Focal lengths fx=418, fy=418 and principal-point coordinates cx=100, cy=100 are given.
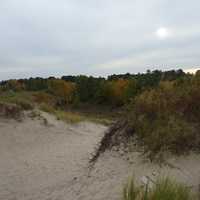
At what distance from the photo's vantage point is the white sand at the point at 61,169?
8.54 metres

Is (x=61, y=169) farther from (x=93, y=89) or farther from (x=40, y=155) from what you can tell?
(x=93, y=89)

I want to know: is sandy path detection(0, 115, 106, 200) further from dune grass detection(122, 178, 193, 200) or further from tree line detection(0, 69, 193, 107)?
tree line detection(0, 69, 193, 107)

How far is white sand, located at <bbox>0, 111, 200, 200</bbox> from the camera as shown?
854cm

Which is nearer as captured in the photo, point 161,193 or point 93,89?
point 161,193

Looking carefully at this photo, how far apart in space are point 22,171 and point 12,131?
5654 millimetres

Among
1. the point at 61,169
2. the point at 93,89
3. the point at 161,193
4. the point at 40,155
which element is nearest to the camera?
the point at 161,193

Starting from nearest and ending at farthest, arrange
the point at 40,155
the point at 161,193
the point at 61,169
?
the point at 161,193, the point at 61,169, the point at 40,155

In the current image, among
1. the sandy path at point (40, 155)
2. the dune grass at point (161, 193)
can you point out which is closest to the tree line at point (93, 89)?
the sandy path at point (40, 155)

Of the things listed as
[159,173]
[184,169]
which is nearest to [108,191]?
[159,173]

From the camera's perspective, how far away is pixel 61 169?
11.5 meters

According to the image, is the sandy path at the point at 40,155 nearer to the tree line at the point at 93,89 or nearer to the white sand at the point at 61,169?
the white sand at the point at 61,169

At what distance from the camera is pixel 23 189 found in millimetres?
9930

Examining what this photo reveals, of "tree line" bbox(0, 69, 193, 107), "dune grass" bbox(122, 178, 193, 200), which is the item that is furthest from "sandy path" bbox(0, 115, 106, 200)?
"tree line" bbox(0, 69, 193, 107)

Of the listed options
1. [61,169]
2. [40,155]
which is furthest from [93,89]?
[61,169]
